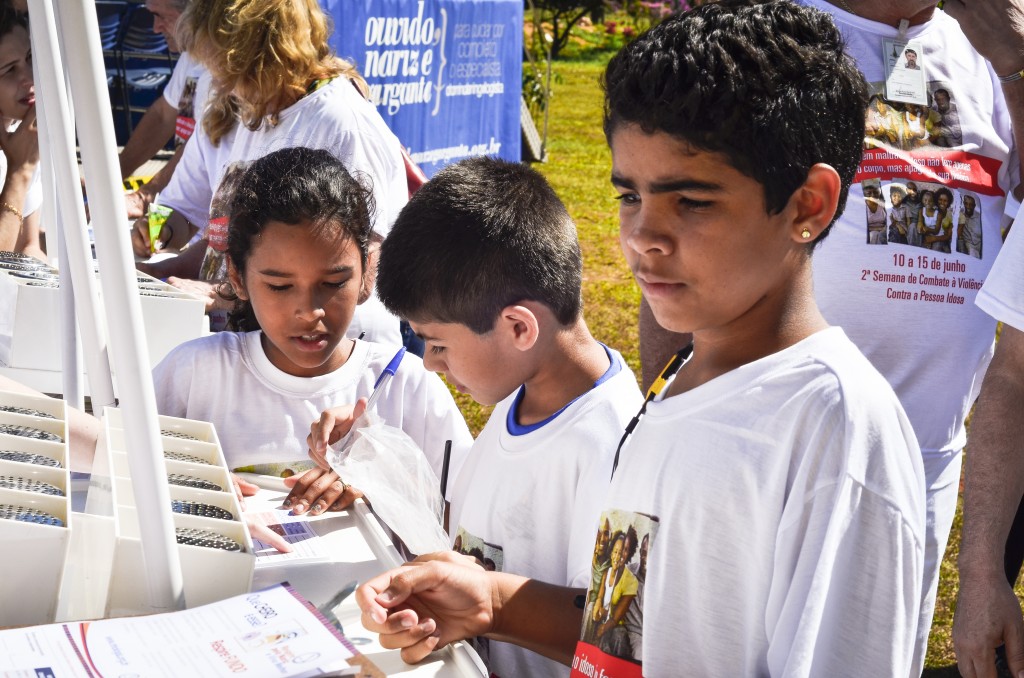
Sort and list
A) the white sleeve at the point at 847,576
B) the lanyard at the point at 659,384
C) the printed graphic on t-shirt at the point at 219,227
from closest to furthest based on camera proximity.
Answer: the white sleeve at the point at 847,576
the lanyard at the point at 659,384
the printed graphic on t-shirt at the point at 219,227

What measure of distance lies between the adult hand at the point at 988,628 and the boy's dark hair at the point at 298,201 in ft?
4.23

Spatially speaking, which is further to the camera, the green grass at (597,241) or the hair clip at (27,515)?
the green grass at (597,241)

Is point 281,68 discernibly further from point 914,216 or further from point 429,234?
point 914,216

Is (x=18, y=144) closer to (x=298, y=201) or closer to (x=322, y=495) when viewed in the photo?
(x=298, y=201)

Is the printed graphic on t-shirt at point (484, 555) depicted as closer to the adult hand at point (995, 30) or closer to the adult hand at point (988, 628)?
the adult hand at point (988, 628)

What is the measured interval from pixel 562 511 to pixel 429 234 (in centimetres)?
48

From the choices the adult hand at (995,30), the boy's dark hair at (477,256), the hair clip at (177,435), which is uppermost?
the adult hand at (995,30)

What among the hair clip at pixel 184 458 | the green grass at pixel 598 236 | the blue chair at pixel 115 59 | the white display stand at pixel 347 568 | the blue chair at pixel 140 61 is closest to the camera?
the white display stand at pixel 347 568

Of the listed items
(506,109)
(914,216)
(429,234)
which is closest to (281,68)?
(429,234)

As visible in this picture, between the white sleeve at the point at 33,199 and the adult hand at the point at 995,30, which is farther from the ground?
the adult hand at the point at 995,30

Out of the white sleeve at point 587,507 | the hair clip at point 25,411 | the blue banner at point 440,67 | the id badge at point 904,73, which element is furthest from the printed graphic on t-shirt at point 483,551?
the blue banner at point 440,67

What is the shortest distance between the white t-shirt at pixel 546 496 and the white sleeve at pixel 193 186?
180cm

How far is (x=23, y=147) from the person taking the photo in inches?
126

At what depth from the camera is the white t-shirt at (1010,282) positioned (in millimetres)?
1440
